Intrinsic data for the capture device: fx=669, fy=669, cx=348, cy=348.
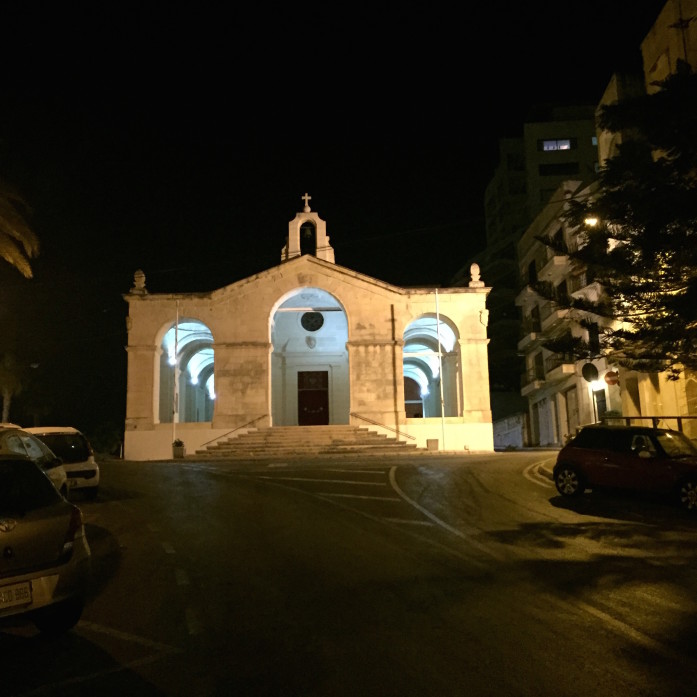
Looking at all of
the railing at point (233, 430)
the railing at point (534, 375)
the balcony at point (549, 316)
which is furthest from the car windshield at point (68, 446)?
the railing at point (534, 375)

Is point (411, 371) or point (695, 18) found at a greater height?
point (695, 18)

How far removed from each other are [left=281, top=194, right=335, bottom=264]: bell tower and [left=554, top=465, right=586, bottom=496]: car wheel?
2240 cm

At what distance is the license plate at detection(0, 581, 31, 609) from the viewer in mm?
4949

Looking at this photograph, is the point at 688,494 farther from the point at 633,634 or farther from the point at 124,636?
the point at 124,636

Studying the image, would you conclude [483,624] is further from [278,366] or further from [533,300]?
[533,300]

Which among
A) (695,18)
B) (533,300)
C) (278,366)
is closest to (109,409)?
(278,366)

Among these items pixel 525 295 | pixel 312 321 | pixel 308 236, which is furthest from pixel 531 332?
pixel 308 236

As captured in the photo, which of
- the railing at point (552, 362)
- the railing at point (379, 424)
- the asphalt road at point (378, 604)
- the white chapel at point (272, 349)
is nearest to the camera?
the asphalt road at point (378, 604)

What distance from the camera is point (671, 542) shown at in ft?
30.1

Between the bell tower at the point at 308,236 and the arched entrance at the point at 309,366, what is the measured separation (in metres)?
2.43

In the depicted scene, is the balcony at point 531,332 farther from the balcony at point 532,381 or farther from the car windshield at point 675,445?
the car windshield at point 675,445

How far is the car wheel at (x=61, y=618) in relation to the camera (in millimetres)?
5367

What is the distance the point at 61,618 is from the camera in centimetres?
541

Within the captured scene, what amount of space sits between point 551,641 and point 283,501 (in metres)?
8.34
